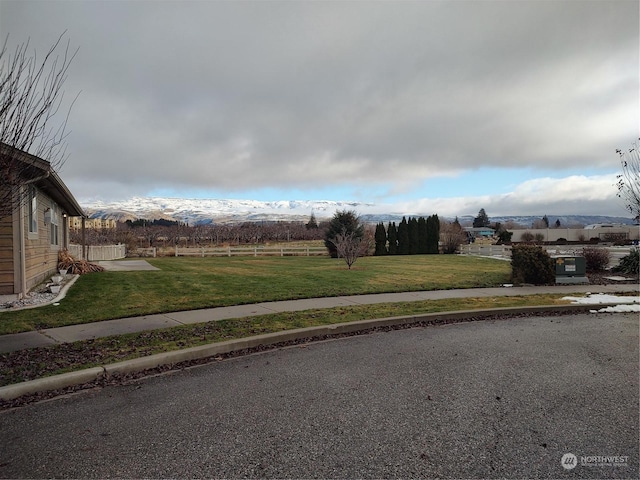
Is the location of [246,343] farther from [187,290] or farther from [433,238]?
[433,238]

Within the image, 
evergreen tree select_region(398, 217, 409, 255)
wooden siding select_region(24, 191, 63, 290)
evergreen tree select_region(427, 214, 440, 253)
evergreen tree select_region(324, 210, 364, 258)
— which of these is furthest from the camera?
evergreen tree select_region(427, 214, 440, 253)

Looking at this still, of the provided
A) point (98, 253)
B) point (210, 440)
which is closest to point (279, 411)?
point (210, 440)

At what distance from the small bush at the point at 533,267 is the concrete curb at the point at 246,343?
3.82 m

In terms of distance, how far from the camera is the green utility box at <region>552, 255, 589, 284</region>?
14141mm

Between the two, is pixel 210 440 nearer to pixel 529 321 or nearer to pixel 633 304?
pixel 529 321

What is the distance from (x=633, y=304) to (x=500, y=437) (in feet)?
30.1

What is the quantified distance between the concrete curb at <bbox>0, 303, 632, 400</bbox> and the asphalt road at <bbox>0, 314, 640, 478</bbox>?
40 cm

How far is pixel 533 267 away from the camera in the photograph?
46.1 feet

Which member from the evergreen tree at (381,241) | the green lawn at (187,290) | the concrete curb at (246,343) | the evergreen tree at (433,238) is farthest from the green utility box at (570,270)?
the evergreen tree at (433,238)

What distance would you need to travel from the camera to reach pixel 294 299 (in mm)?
10805

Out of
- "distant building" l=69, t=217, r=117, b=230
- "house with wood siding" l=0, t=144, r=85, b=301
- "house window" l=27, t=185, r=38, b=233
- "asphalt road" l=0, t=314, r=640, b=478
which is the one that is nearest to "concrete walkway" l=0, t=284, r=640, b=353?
"asphalt road" l=0, t=314, r=640, b=478

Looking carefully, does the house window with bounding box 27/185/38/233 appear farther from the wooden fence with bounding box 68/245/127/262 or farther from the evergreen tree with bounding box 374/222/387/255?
the evergreen tree with bounding box 374/222/387/255

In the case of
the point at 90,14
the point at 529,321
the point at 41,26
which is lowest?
the point at 529,321

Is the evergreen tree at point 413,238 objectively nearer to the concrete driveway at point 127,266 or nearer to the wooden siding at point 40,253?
the concrete driveway at point 127,266
